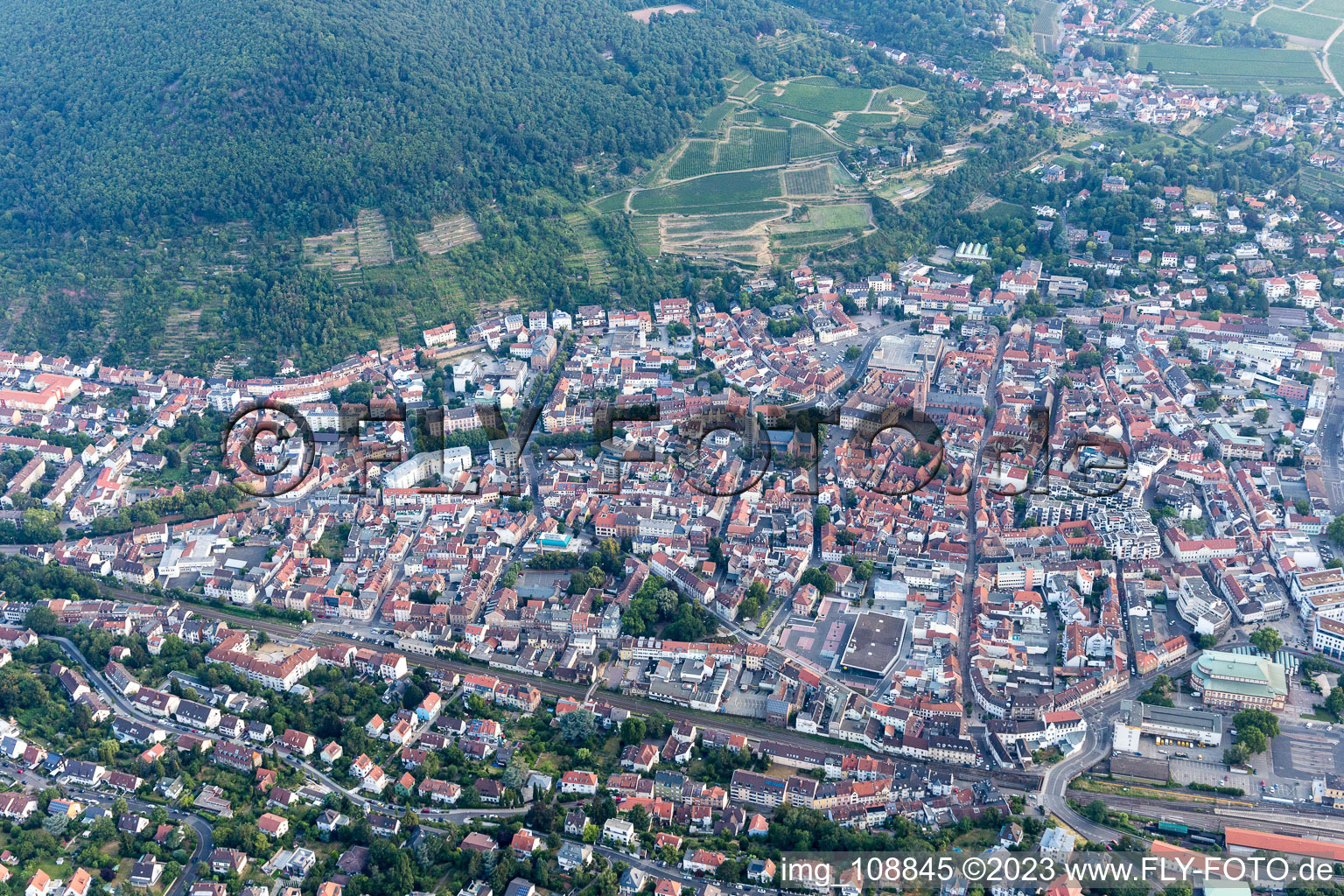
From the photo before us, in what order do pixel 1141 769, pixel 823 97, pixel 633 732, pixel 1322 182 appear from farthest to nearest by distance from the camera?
pixel 823 97, pixel 1322 182, pixel 633 732, pixel 1141 769

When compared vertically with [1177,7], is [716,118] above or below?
below

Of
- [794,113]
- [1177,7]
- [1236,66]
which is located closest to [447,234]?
[794,113]

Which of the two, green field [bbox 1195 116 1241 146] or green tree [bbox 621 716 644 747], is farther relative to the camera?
green field [bbox 1195 116 1241 146]

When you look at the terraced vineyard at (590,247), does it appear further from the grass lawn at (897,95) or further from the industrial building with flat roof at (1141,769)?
the industrial building with flat roof at (1141,769)

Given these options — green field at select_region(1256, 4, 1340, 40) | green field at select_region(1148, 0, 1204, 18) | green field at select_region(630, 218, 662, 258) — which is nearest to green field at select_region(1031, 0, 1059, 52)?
green field at select_region(1148, 0, 1204, 18)

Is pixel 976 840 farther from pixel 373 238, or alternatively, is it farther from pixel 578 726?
pixel 373 238

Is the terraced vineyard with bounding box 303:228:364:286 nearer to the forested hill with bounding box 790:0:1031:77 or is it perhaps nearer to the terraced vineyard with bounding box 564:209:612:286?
the terraced vineyard with bounding box 564:209:612:286

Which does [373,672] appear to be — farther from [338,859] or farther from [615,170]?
[615,170]
